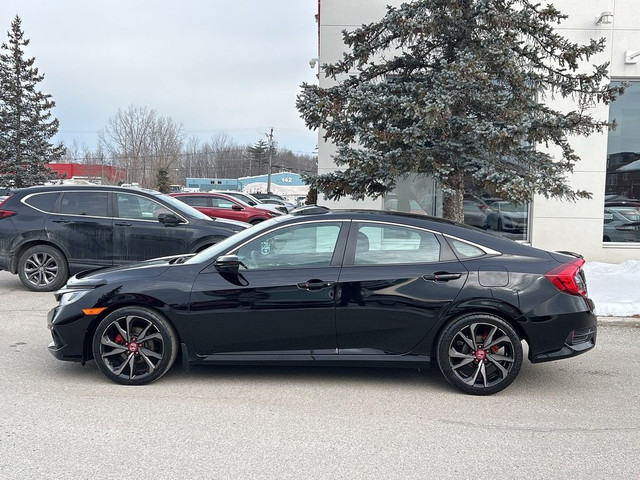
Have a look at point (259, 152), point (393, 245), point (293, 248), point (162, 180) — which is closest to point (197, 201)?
point (293, 248)

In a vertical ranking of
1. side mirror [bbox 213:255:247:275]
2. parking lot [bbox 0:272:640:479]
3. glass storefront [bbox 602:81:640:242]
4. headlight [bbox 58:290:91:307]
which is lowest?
parking lot [bbox 0:272:640:479]

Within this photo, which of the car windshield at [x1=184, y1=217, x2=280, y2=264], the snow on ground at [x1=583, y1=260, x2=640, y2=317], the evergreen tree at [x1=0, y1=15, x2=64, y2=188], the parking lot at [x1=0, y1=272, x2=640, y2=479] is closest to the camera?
the parking lot at [x1=0, y1=272, x2=640, y2=479]

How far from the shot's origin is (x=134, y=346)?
5035 millimetres

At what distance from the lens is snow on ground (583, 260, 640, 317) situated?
26.3 ft

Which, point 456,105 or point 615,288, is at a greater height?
point 456,105

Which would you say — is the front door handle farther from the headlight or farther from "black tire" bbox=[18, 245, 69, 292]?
"black tire" bbox=[18, 245, 69, 292]

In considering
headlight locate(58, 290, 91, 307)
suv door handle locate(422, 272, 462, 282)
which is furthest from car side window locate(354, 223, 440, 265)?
headlight locate(58, 290, 91, 307)

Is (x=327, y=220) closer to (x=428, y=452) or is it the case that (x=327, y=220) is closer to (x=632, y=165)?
(x=428, y=452)

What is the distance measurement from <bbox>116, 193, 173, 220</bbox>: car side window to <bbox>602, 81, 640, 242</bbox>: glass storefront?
9855 mm

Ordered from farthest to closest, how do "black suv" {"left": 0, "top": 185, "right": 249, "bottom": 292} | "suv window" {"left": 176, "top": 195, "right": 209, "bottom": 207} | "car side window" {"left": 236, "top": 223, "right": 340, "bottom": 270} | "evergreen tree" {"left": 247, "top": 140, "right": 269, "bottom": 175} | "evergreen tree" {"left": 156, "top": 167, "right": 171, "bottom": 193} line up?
1. "evergreen tree" {"left": 247, "top": 140, "right": 269, "bottom": 175}
2. "evergreen tree" {"left": 156, "top": 167, "right": 171, "bottom": 193}
3. "suv window" {"left": 176, "top": 195, "right": 209, "bottom": 207}
4. "black suv" {"left": 0, "top": 185, "right": 249, "bottom": 292}
5. "car side window" {"left": 236, "top": 223, "right": 340, "bottom": 270}

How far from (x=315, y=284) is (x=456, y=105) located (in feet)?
18.8

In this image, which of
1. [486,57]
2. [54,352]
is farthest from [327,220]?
[486,57]

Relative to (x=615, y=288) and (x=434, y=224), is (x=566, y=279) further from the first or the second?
(x=615, y=288)

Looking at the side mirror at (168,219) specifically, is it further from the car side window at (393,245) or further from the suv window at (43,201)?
the car side window at (393,245)
